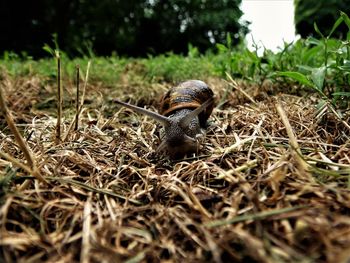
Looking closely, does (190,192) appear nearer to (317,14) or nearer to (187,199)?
(187,199)

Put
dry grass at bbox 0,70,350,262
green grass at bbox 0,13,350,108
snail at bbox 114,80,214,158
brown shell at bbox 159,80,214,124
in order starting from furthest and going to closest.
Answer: brown shell at bbox 159,80,214,124 → green grass at bbox 0,13,350,108 → snail at bbox 114,80,214,158 → dry grass at bbox 0,70,350,262

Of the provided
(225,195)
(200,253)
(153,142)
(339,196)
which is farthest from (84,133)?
(339,196)

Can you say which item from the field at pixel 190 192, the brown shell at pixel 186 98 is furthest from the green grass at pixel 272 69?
the brown shell at pixel 186 98

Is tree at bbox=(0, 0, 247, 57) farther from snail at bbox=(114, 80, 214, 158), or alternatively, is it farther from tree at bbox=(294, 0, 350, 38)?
snail at bbox=(114, 80, 214, 158)

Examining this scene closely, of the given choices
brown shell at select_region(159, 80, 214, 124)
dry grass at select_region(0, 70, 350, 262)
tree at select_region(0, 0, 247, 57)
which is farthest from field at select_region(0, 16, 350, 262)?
tree at select_region(0, 0, 247, 57)

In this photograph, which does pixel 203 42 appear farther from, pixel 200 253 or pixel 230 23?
pixel 200 253

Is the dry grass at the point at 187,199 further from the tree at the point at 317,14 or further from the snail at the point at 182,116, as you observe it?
the tree at the point at 317,14

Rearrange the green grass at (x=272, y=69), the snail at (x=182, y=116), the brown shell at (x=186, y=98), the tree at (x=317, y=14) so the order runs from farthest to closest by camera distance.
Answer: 1. the tree at (x=317, y=14)
2. the brown shell at (x=186, y=98)
3. the green grass at (x=272, y=69)
4. the snail at (x=182, y=116)
